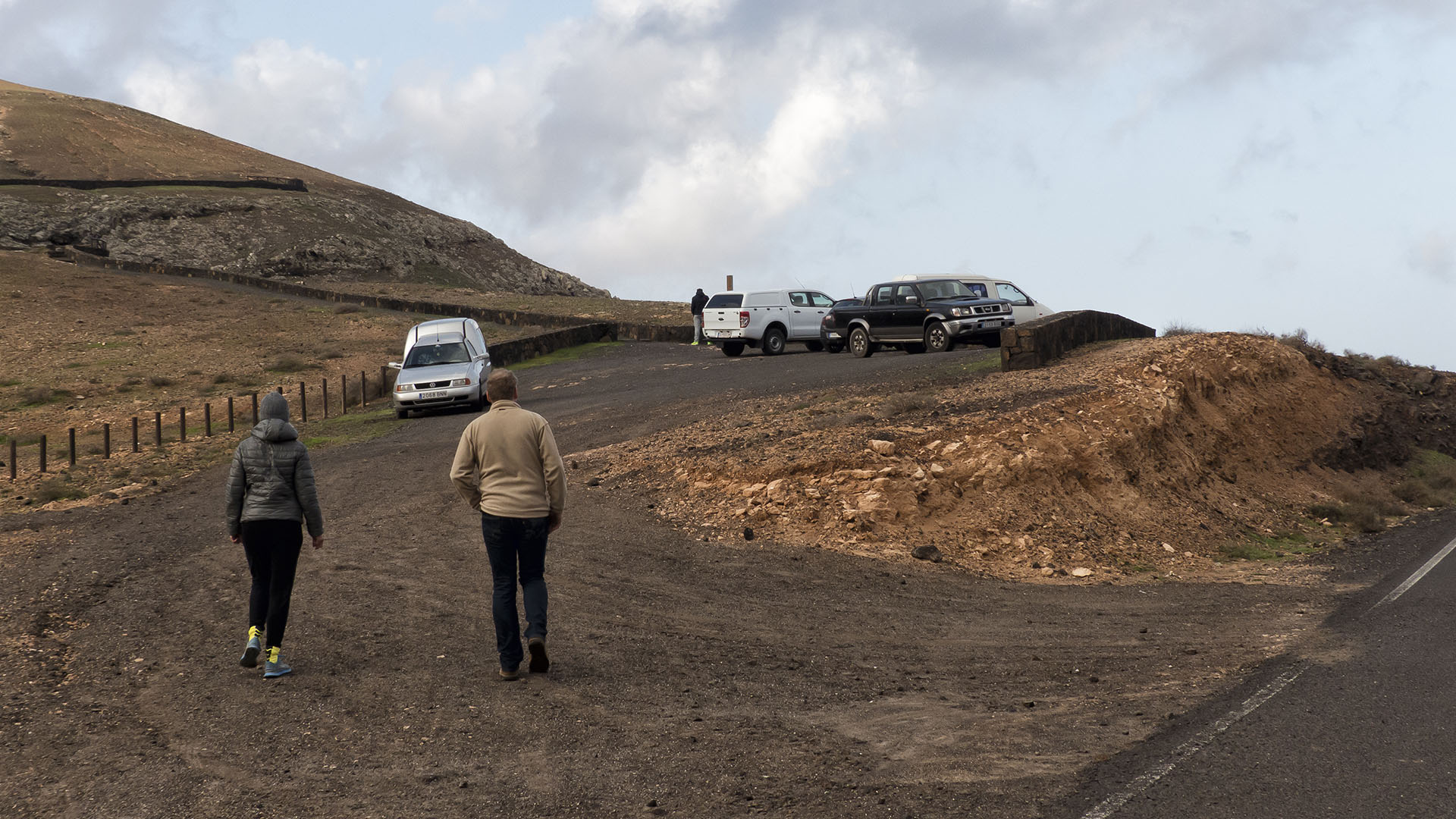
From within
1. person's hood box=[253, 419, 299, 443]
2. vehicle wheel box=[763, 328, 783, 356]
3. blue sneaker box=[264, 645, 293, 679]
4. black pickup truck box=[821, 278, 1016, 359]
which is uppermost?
black pickup truck box=[821, 278, 1016, 359]

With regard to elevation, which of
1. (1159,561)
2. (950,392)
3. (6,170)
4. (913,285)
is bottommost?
(1159,561)

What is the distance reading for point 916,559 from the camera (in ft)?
39.0

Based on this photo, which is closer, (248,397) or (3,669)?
(3,669)

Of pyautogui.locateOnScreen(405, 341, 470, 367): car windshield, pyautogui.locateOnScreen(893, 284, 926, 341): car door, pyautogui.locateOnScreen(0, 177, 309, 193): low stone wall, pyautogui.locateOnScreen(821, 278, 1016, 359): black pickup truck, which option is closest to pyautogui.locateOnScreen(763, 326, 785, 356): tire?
pyautogui.locateOnScreen(821, 278, 1016, 359): black pickup truck

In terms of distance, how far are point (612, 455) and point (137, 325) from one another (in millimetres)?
31833

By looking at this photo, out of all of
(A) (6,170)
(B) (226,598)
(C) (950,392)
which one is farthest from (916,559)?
(A) (6,170)

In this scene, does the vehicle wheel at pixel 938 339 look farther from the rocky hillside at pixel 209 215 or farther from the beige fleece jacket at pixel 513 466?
the rocky hillside at pixel 209 215

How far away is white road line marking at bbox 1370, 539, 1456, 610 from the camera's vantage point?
33.6ft

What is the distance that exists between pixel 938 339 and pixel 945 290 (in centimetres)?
137

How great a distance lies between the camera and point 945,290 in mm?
27188

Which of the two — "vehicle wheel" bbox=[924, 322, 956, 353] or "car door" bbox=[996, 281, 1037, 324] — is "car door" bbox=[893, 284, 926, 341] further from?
"car door" bbox=[996, 281, 1037, 324]

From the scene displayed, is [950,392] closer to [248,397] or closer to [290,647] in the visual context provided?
[290,647]

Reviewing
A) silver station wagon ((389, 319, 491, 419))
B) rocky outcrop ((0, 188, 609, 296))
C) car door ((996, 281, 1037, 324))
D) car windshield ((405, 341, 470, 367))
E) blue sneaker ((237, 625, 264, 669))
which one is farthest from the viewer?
rocky outcrop ((0, 188, 609, 296))

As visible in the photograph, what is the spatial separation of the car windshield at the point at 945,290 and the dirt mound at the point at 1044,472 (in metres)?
7.07
